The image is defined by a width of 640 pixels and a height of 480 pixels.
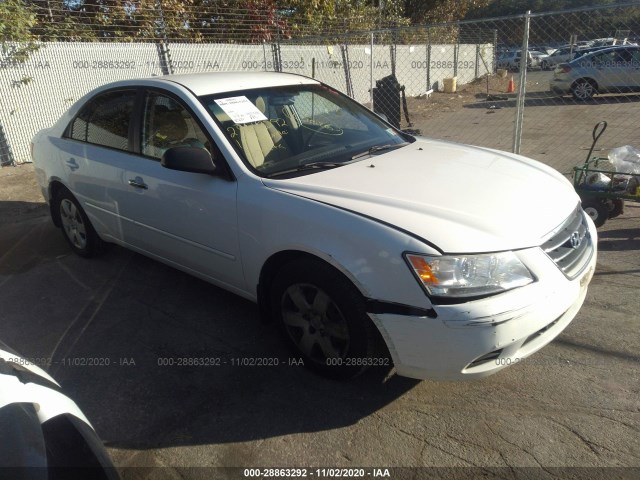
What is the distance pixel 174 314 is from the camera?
3.88 m

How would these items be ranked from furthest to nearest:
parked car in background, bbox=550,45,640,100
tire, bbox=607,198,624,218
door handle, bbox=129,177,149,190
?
parked car in background, bbox=550,45,640,100
tire, bbox=607,198,624,218
door handle, bbox=129,177,149,190

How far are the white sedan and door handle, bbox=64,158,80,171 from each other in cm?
2

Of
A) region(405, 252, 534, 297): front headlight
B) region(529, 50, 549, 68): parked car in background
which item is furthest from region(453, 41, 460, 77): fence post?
region(405, 252, 534, 297): front headlight

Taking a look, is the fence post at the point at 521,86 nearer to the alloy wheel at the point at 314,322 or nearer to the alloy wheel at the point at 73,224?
the alloy wheel at the point at 314,322

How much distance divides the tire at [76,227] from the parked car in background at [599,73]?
14119mm

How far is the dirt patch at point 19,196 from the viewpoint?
662 centimetres

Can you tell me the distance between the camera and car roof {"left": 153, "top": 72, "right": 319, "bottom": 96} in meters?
3.64

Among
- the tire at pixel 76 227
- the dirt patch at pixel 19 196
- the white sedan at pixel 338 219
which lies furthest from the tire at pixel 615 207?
the dirt patch at pixel 19 196

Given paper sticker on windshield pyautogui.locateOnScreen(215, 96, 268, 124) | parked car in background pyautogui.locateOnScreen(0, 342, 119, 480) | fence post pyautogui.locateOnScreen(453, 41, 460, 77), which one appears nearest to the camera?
parked car in background pyautogui.locateOnScreen(0, 342, 119, 480)

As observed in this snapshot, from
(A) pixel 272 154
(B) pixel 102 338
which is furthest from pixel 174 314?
(A) pixel 272 154

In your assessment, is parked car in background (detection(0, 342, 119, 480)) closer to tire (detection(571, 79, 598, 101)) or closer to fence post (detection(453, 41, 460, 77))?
tire (detection(571, 79, 598, 101))

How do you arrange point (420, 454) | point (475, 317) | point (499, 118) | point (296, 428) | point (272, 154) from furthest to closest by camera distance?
point (499, 118)
point (272, 154)
point (296, 428)
point (420, 454)
point (475, 317)

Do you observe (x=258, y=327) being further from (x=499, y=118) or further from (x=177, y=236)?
(x=499, y=118)

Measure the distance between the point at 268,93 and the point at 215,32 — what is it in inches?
458
